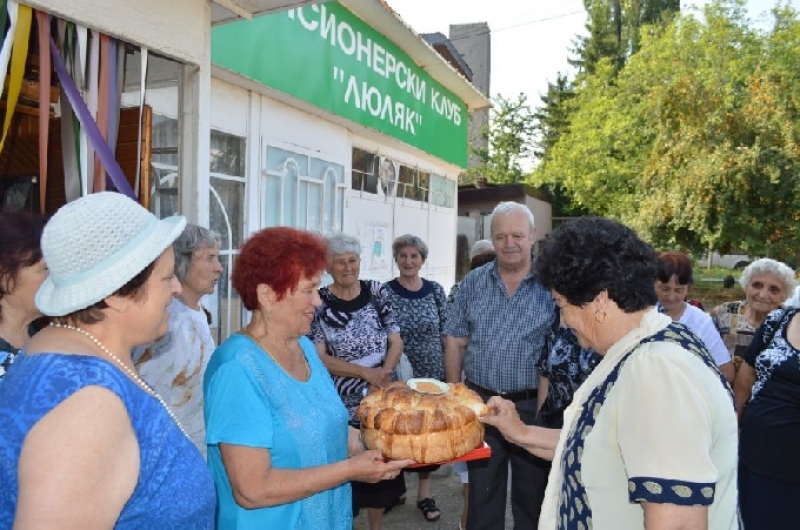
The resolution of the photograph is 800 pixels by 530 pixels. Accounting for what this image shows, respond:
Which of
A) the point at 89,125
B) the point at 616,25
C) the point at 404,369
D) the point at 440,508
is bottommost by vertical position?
the point at 440,508

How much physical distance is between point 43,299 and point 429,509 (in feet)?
12.7

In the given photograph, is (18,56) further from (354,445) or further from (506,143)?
(506,143)

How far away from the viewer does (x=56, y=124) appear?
130 inches

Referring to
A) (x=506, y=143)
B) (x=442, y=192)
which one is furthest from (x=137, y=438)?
A: (x=506, y=143)

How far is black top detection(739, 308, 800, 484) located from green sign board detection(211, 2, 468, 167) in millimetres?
4081

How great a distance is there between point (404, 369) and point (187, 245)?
2162 millimetres

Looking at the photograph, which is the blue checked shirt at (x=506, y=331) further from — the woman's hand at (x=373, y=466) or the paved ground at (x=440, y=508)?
the woman's hand at (x=373, y=466)

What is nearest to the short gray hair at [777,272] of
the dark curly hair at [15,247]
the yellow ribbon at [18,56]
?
the dark curly hair at [15,247]

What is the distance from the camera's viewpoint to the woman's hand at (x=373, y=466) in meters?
2.06

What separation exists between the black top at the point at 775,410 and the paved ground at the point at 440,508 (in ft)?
6.70

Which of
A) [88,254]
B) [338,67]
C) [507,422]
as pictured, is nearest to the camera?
[88,254]

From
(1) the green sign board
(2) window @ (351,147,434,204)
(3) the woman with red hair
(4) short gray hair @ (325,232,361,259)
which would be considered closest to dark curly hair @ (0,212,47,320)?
(3) the woman with red hair

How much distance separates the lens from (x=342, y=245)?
4.23m

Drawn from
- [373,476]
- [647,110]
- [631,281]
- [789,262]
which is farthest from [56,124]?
[789,262]
